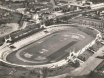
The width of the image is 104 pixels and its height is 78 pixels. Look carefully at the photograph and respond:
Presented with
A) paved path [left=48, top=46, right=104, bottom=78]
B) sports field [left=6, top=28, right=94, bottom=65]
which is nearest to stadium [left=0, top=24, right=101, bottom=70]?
sports field [left=6, top=28, right=94, bottom=65]

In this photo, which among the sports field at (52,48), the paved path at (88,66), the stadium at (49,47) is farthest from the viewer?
the sports field at (52,48)

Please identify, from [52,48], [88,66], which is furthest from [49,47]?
[88,66]

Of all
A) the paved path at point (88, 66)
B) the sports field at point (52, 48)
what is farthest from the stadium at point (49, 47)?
the paved path at point (88, 66)

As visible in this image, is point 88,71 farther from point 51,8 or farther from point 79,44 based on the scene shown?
point 51,8

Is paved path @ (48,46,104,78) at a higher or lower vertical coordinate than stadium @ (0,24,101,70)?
lower

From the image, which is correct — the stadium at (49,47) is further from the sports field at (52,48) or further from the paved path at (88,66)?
the paved path at (88,66)

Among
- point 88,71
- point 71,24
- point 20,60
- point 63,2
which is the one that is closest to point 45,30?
point 71,24

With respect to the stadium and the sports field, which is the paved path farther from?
the sports field

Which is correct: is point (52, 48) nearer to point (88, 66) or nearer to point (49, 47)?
point (49, 47)
